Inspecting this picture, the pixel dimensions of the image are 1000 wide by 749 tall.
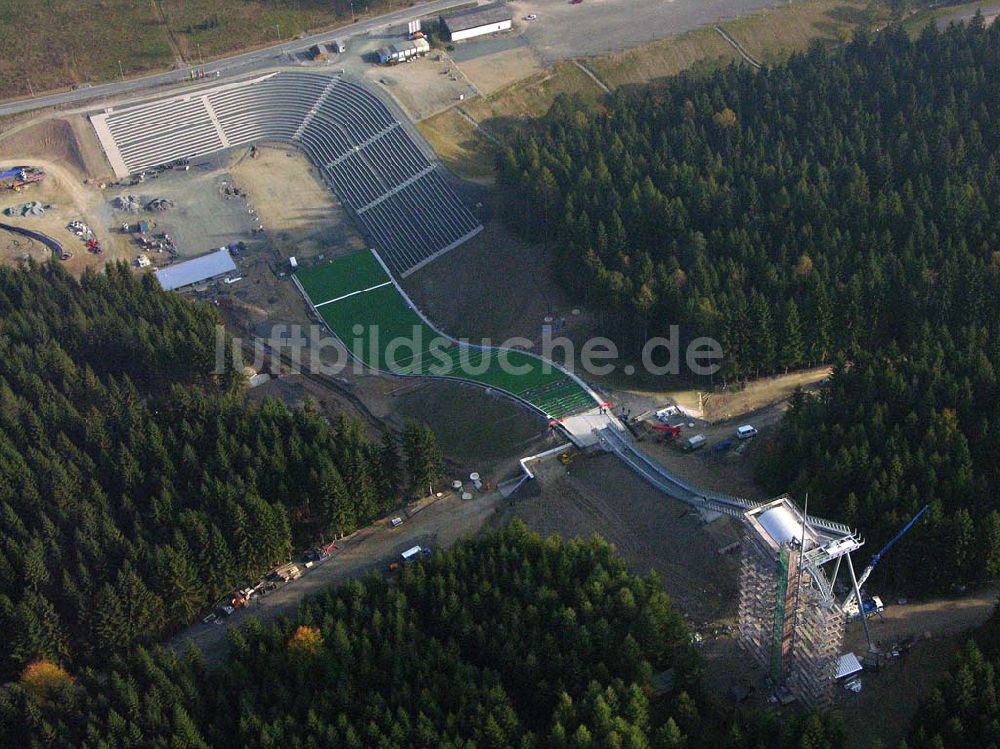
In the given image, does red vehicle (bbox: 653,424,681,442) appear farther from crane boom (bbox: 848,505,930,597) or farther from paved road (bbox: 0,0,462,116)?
paved road (bbox: 0,0,462,116)

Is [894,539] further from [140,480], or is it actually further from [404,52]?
[404,52]

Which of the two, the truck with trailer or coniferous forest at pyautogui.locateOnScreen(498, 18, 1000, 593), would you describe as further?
the truck with trailer

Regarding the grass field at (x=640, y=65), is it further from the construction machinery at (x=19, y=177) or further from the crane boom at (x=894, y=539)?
the crane boom at (x=894, y=539)

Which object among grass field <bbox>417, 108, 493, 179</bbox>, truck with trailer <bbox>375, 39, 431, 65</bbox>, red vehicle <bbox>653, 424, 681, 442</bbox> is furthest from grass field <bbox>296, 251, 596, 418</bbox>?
truck with trailer <bbox>375, 39, 431, 65</bbox>

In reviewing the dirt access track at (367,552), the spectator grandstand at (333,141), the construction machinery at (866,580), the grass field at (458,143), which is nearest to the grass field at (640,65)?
the grass field at (458,143)

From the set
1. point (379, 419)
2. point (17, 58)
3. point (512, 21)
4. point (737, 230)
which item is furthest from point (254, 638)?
point (17, 58)

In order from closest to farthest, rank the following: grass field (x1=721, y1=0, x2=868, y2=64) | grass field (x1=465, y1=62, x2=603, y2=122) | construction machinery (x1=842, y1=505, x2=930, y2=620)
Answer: construction machinery (x1=842, y1=505, x2=930, y2=620)
grass field (x1=465, y1=62, x2=603, y2=122)
grass field (x1=721, y1=0, x2=868, y2=64)

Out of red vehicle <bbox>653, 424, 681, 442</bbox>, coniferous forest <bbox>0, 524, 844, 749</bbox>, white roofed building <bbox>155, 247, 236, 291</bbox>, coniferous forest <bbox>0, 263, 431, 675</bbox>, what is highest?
white roofed building <bbox>155, 247, 236, 291</bbox>
